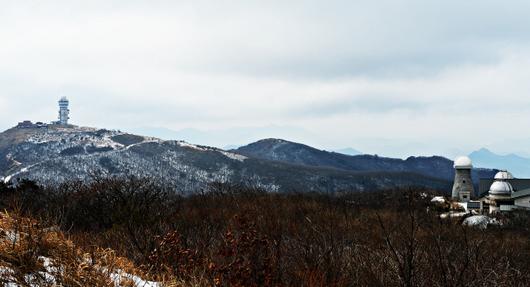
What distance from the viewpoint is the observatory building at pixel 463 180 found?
6844 centimetres

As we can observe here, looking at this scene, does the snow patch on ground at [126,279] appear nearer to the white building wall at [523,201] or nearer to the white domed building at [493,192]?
the white domed building at [493,192]

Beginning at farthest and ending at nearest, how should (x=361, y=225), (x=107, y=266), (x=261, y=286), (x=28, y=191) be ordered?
(x=28, y=191), (x=361, y=225), (x=261, y=286), (x=107, y=266)

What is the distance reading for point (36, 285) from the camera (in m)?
5.72

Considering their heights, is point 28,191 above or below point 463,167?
below

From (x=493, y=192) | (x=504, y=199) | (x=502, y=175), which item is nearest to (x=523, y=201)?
(x=504, y=199)

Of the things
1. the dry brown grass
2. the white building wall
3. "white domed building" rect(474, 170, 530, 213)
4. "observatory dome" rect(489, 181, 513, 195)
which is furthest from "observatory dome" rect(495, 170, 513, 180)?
the dry brown grass

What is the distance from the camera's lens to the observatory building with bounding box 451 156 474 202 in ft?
225

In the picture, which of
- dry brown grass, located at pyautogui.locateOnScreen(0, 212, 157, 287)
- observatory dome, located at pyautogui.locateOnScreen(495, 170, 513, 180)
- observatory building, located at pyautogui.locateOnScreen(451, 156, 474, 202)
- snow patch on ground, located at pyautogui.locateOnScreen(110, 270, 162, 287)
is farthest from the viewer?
observatory building, located at pyautogui.locateOnScreen(451, 156, 474, 202)

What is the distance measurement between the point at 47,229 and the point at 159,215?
11882 mm

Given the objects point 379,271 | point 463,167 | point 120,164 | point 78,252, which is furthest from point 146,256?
point 120,164

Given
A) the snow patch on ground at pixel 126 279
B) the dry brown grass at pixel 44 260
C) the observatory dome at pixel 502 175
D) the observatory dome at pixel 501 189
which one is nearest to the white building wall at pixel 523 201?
the observatory dome at pixel 501 189

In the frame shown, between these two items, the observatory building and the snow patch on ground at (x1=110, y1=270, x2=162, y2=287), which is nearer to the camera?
the snow patch on ground at (x1=110, y1=270, x2=162, y2=287)

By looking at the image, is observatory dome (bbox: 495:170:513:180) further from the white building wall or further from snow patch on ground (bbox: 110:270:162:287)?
snow patch on ground (bbox: 110:270:162:287)

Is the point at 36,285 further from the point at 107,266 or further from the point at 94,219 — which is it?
the point at 94,219
